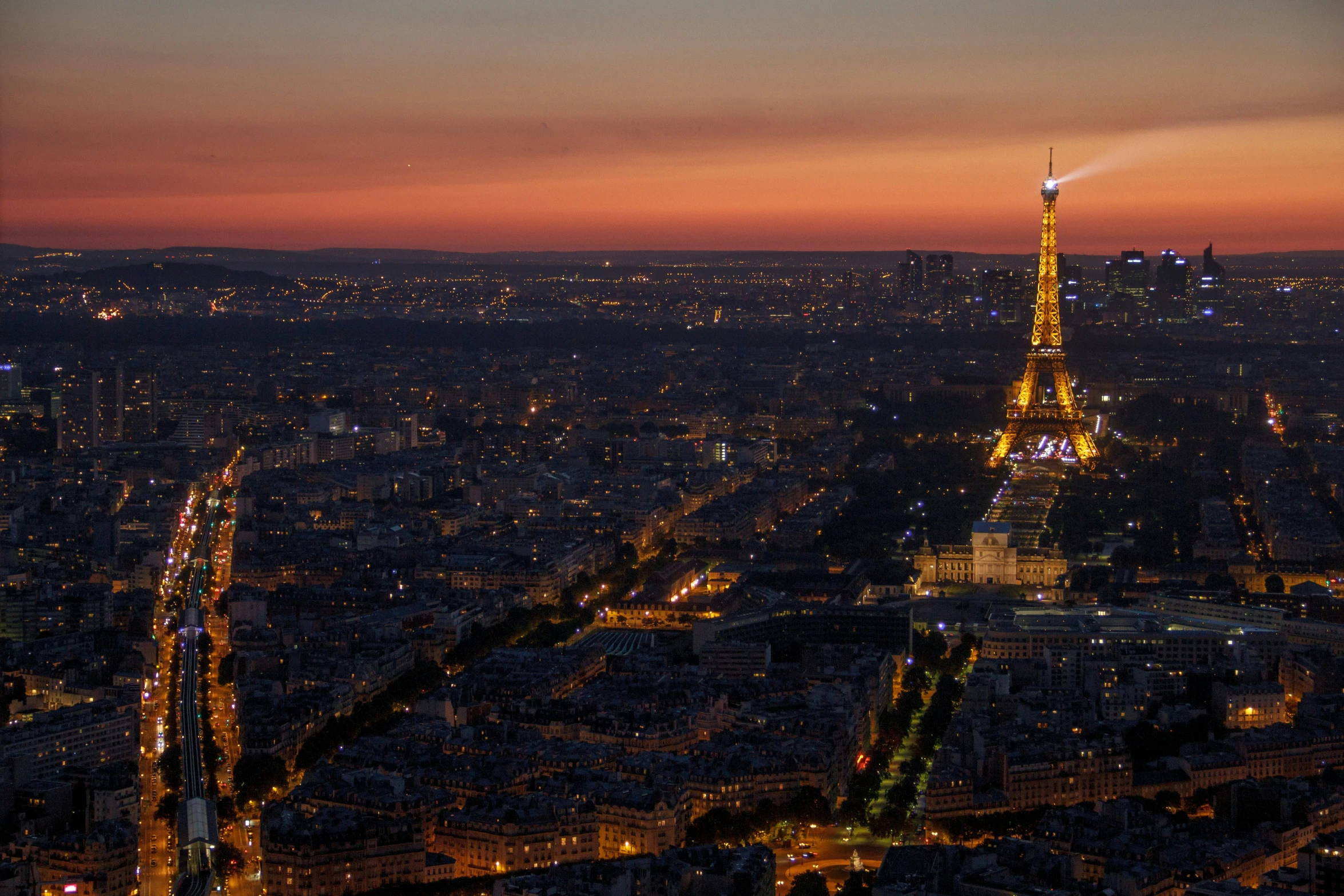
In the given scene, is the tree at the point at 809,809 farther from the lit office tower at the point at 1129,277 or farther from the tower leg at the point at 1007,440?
the lit office tower at the point at 1129,277

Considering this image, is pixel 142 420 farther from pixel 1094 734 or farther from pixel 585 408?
pixel 1094 734

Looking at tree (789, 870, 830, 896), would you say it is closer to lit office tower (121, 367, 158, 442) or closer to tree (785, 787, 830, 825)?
tree (785, 787, 830, 825)

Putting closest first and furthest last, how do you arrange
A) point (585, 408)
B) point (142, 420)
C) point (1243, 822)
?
point (1243, 822) → point (142, 420) → point (585, 408)

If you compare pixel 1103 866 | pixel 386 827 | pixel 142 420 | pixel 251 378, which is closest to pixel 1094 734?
pixel 1103 866

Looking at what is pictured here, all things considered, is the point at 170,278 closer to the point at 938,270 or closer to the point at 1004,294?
the point at 938,270

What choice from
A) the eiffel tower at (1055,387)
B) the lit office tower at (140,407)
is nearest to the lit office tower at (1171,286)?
the eiffel tower at (1055,387)

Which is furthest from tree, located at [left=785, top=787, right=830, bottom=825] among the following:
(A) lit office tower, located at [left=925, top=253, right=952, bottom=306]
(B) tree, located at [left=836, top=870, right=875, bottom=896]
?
(A) lit office tower, located at [left=925, top=253, right=952, bottom=306]
